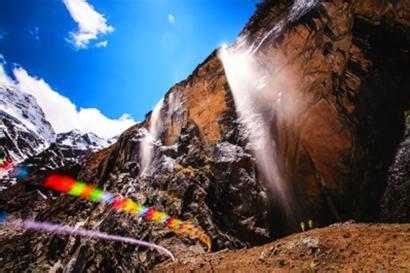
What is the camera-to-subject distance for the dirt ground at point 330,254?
21.8ft

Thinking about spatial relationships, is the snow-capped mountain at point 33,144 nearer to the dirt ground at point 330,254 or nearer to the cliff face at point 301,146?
the cliff face at point 301,146

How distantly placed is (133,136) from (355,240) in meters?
24.0

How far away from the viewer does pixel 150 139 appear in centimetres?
2595

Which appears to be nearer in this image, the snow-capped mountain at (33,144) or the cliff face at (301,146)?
the cliff face at (301,146)

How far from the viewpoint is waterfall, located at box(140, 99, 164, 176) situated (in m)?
23.3

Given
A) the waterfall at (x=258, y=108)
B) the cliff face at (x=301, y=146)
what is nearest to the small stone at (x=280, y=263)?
the cliff face at (x=301, y=146)

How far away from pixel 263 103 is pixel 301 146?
400cm

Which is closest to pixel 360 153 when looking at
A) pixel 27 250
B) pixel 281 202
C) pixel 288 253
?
pixel 281 202

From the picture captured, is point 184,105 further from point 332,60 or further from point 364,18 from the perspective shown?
point 364,18

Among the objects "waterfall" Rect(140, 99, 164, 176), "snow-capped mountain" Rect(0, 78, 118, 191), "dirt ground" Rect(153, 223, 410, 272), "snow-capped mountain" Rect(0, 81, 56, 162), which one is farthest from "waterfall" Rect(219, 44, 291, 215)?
"snow-capped mountain" Rect(0, 81, 56, 162)

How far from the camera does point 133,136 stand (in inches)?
1108

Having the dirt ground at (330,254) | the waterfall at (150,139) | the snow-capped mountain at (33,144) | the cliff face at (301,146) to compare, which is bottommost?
the dirt ground at (330,254)

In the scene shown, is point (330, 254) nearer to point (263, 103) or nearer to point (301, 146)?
point (301, 146)

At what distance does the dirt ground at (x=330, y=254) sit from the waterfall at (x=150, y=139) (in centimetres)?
1337
